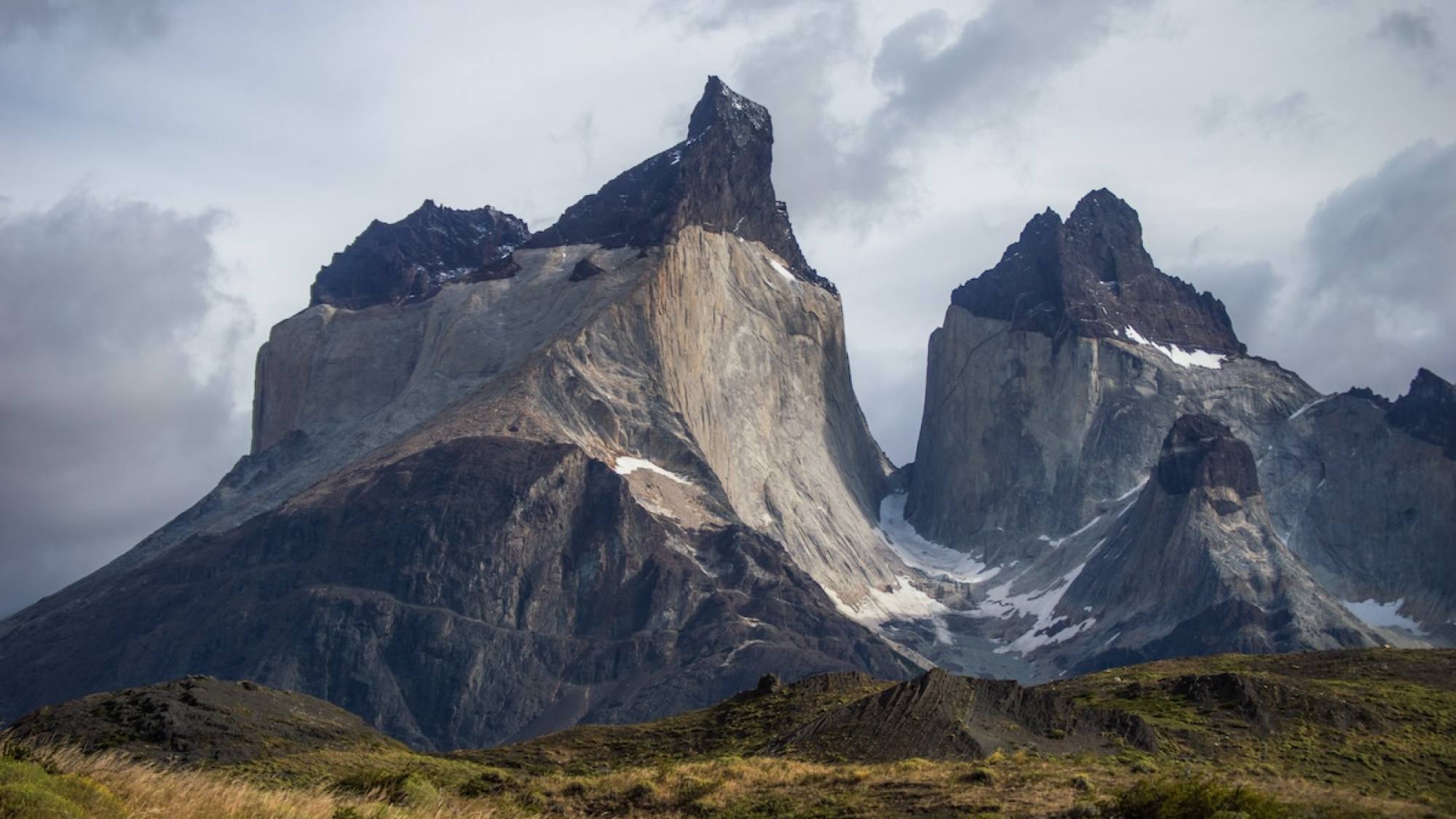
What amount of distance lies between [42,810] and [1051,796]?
26.7 metres

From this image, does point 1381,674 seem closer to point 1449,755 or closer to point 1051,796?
point 1449,755

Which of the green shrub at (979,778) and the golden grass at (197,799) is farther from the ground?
the golden grass at (197,799)

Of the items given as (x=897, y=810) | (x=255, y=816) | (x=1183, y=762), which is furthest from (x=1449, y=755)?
(x=255, y=816)

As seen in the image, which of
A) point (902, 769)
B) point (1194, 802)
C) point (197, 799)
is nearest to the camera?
point (197, 799)

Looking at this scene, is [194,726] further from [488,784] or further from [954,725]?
[954,725]

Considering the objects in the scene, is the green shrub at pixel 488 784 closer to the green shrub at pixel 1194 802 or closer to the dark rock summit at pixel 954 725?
the dark rock summit at pixel 954 725

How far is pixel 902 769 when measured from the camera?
54.5 metres

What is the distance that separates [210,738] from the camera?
218ft

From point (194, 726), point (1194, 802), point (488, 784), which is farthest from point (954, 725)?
point (194, 726)

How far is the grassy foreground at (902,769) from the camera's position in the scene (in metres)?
38.6

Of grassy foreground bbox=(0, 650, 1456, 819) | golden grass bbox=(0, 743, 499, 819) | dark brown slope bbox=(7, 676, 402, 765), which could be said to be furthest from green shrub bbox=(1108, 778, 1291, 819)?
dark brown slope bbox=(7, 676, 402, 765)

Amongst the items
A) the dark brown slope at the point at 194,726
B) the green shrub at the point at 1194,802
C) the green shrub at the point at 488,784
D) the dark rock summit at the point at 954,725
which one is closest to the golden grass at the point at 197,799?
→ the green shrub at the point at 488,784

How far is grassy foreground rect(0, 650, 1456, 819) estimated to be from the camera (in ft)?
127

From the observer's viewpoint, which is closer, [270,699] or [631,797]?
[631,797]
